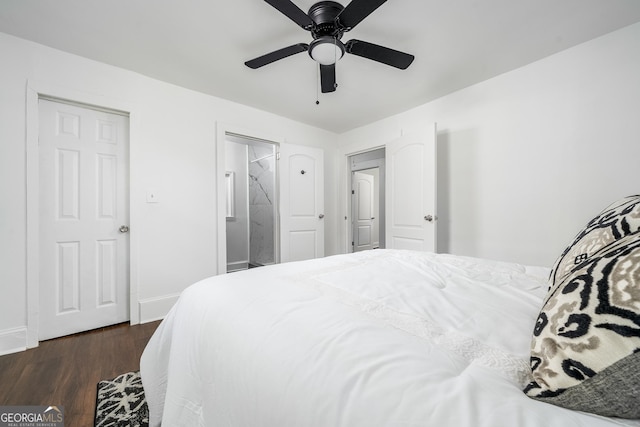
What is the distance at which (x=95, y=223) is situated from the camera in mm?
2281

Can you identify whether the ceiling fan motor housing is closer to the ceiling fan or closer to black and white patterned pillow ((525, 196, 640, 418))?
the ceiling fan

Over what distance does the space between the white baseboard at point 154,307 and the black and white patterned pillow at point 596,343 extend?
2908 millimetres

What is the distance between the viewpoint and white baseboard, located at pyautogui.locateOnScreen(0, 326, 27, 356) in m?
1.84

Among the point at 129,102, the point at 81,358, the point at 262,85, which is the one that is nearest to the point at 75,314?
the point at 81,358

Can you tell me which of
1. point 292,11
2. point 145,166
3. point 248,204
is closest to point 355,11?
point 292,11

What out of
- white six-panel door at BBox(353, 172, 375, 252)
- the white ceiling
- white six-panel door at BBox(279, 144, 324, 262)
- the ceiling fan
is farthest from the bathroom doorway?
the ceiling fan

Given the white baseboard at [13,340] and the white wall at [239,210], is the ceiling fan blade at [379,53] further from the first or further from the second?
the white wall at [239,210]

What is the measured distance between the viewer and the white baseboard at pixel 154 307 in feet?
7.86

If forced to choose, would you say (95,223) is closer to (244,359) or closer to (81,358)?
(81,358)

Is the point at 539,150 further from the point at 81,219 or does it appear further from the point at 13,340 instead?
the point at 13,340

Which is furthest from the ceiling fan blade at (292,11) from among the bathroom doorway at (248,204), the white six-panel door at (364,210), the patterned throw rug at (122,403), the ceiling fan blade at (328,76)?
the white six-panel door at (364,210)

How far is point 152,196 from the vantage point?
250 cm

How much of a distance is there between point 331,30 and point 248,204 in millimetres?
3834

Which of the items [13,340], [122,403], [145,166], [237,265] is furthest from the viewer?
[237,265]
